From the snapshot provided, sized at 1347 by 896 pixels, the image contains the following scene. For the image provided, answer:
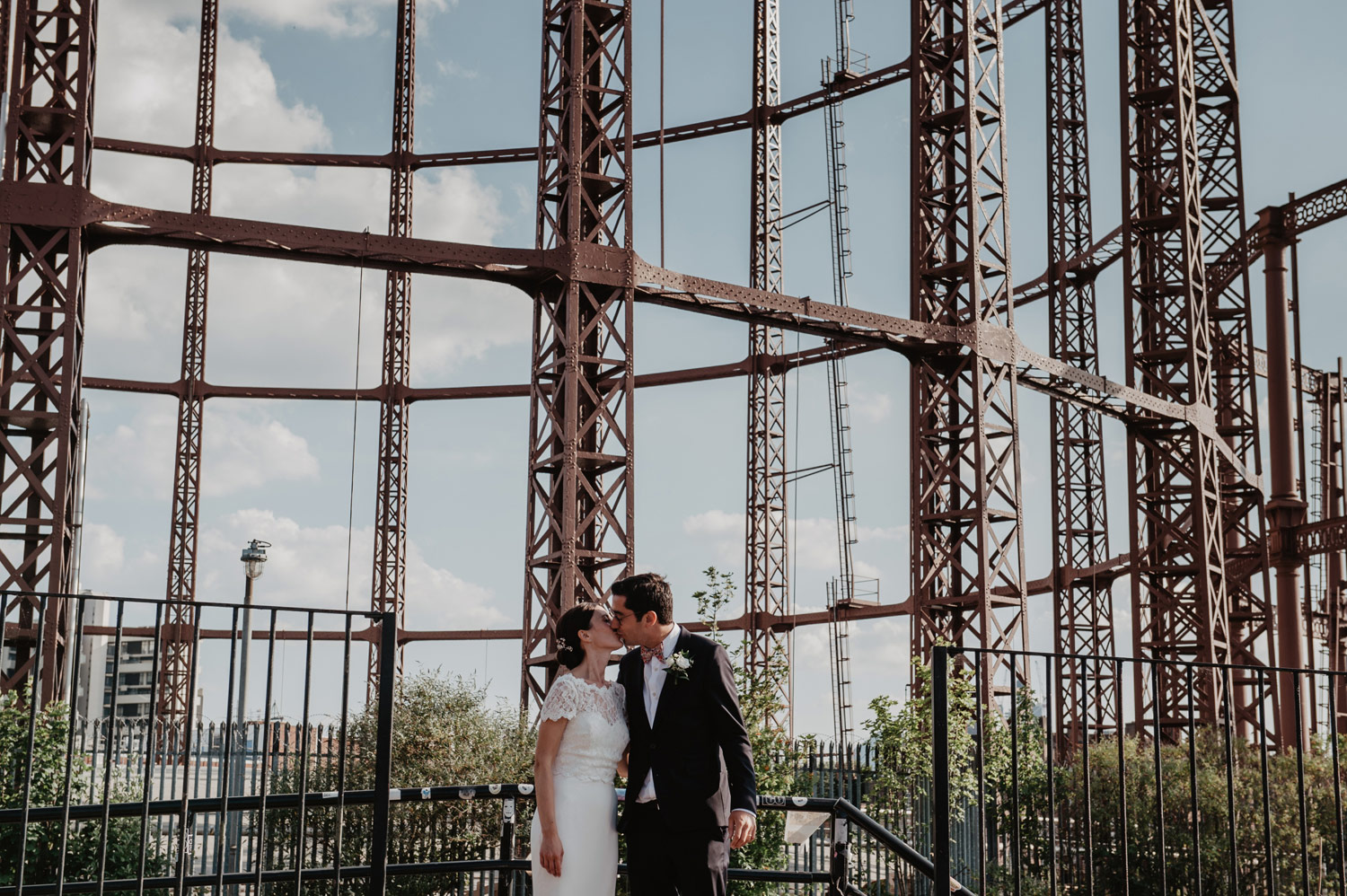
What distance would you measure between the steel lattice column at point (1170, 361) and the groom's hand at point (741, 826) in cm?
1833

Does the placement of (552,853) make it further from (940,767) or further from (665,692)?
(940,767)

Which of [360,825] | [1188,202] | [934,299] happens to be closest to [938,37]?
[934,299]

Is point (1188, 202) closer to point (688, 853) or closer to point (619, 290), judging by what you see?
point (619, 290)

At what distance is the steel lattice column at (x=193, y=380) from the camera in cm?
2945

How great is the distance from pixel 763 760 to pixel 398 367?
21053mm

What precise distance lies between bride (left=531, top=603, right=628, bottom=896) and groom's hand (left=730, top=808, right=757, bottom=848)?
0.50 metres

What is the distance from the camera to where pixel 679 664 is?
5191 mm

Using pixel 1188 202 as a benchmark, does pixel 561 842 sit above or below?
below

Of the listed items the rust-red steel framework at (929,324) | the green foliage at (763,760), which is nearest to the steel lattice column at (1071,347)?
the rust-red steel framework at (929,324)

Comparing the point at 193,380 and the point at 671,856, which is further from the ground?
the point at 193,380

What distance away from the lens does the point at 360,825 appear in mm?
13164

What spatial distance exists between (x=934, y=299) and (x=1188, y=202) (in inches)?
254

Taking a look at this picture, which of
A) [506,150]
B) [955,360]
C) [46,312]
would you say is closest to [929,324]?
[955,360]

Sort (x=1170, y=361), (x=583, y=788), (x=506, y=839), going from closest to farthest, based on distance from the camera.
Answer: (x=583, y=788) → (x=506, y=839) → (x=1170, y=361)
